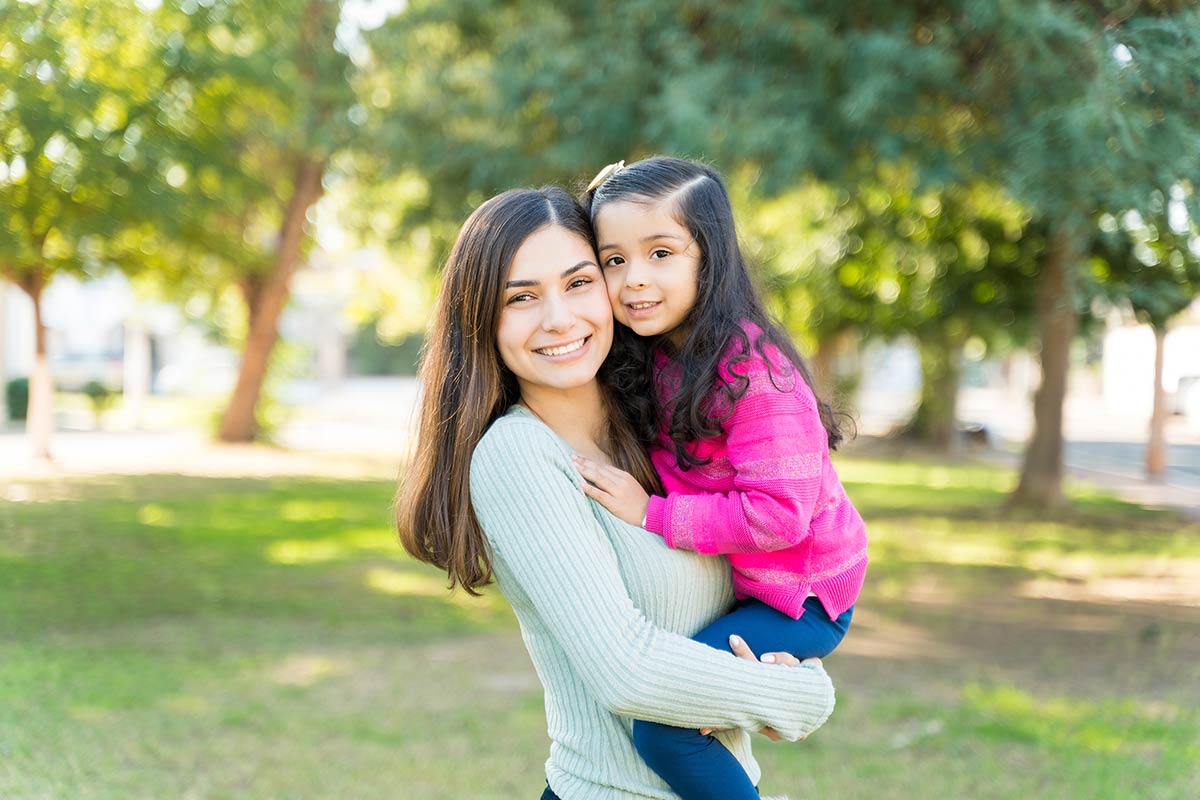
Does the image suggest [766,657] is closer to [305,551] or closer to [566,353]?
[566,353]

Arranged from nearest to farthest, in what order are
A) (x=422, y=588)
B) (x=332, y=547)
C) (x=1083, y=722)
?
(x=1083, y=722), (x=422, y=588), (x=332, y=547)

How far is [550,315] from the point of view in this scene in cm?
186

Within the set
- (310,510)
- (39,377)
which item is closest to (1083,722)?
(310,510)

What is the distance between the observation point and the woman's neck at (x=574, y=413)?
6.48 feet

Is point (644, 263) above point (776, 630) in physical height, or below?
above

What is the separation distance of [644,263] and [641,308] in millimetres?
78

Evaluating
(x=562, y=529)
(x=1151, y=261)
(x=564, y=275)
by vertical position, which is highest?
(x=1151, y=261)

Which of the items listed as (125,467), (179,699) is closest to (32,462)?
(125,467)

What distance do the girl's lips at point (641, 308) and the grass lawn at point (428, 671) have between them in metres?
3.78

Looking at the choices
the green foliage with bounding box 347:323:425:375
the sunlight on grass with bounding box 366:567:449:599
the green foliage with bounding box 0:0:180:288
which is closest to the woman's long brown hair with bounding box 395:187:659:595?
the green foliage with bounding box 0:0:180:288

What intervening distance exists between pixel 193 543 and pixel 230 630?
3863 mm

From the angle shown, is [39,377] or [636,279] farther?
[39,377]

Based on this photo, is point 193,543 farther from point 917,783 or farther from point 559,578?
point 559,578

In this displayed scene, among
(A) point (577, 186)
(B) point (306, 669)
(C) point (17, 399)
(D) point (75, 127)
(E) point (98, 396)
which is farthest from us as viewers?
(E) point (98, 396)
